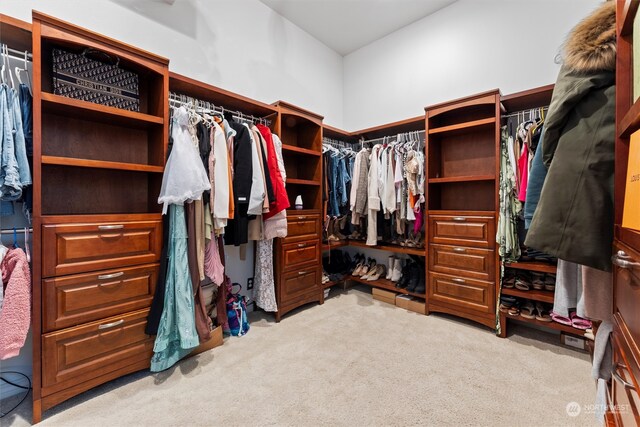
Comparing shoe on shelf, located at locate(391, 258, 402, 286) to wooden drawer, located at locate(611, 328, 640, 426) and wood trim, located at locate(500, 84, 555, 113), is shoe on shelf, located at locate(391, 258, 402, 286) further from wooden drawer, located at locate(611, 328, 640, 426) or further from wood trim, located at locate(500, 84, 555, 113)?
wooden drawer, located at locate(611, 328, 640, 426)

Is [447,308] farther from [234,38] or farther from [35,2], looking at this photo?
[35,2]

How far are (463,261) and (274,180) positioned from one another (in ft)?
6.10

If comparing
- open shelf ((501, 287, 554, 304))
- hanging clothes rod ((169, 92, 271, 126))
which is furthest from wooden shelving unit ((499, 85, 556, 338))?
hanging clothes rod ((169, 92, 271, 126))

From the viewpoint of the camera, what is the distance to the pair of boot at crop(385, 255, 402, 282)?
305 cm

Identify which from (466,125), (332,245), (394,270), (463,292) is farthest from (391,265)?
(466,125)

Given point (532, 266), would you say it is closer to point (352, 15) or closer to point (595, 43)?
point (595, 43)

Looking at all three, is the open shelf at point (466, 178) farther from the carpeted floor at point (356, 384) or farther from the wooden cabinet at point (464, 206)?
the carpeted floor at point (356, 384)

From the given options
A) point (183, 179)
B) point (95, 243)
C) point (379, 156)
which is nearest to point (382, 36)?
point (379, 156)

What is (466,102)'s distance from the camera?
232 cm

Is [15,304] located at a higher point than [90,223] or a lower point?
lower

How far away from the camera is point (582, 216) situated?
811mm

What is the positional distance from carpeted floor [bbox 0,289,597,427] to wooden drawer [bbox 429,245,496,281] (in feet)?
1.66

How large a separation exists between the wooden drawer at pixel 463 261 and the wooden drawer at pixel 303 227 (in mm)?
1179

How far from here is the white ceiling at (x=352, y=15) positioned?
2.82 m
